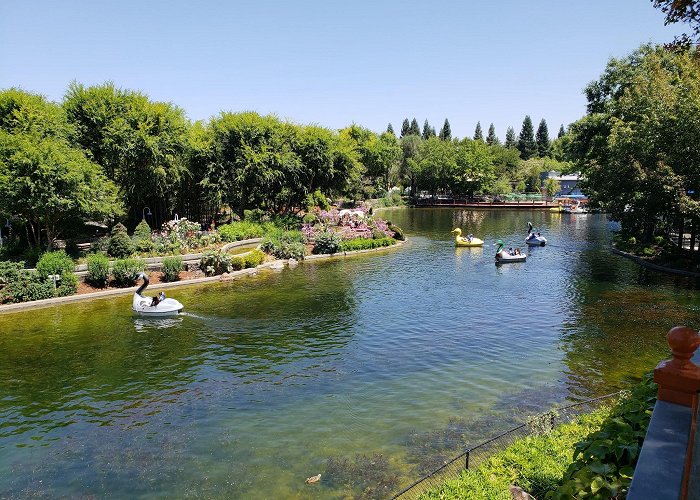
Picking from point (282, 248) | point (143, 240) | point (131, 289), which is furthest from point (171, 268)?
point (282, 248)

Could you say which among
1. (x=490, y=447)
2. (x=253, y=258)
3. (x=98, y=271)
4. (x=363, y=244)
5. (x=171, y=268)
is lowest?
(x=490, y=447)

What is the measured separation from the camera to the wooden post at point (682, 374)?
12.7ft

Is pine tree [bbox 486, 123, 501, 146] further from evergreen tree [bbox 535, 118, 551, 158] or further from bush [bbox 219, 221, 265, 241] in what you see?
bush [bbox 219, 221, 265, 241]

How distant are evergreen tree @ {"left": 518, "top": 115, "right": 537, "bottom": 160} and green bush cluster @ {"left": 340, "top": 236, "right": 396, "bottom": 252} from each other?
11500 centimetres

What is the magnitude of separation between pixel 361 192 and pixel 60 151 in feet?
201

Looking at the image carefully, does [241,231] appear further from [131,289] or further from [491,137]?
[491,137]

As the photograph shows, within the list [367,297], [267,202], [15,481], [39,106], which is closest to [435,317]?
[367,297]

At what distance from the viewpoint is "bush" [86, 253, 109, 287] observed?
2733 centimetres

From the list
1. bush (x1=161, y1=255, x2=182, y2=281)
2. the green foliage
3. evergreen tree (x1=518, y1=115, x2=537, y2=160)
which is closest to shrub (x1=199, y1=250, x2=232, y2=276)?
bush (x1=161, y1=255, x2=182, y2=281)

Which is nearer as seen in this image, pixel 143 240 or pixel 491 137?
pixel 143 240

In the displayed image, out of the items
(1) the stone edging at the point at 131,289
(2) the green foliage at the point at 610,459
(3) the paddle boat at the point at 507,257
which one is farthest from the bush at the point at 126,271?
(2) the green foliage at the point at 610,459

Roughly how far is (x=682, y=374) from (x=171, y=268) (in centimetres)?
2917

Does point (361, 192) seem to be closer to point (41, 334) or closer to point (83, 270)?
point (83, 270)

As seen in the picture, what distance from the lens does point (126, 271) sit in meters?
28.0
